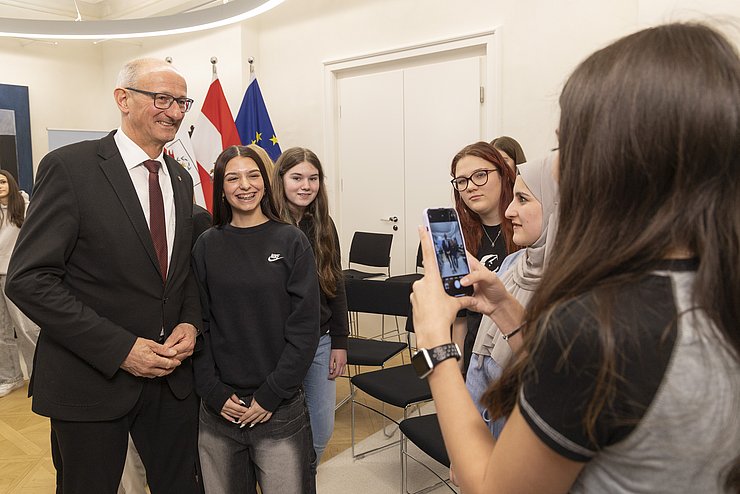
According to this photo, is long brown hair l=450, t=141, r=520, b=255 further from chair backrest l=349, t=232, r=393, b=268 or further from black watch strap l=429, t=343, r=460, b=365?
chair backrest l=349, t=232, r=393, b=268

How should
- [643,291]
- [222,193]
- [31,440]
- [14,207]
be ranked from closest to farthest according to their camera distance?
[643,291] < [222,193] < [31,440] < [14,207]

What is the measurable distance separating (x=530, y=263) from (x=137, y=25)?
4294 mm

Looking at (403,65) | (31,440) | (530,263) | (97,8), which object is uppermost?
(97,8)

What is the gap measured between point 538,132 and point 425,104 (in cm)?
112

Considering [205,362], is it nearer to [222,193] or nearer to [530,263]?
[222,193]

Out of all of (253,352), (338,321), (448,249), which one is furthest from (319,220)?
(448,249)

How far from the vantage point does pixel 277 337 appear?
1.87 metres

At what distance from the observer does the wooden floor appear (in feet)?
9.50

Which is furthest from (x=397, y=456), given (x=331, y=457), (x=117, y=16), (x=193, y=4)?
(x=117, y=16)

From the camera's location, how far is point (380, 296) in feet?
11.6

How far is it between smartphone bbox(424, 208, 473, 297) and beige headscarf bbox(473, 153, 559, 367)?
0.41 meters

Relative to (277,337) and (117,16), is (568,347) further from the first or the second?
(117,16)

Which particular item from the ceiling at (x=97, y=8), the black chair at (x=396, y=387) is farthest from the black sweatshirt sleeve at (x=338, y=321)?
the ceiling at (x=97, y=8)

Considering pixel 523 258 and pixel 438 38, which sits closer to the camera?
pixel 523 258
